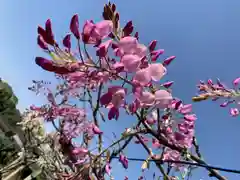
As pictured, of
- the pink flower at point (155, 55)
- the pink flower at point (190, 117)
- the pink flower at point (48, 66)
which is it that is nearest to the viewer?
the pink flower at point (48, 66)

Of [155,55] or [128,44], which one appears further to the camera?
[155,55]

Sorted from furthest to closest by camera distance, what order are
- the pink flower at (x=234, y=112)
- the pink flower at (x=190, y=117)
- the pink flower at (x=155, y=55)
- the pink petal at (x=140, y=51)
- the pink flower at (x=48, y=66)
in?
the pink flower at (x=234, y=112), the pink flower at (x=190, y=117), the pink flower at (x=155, y=55), the pink petal at (x=140, y=51), the pink flower at (x=48, y=66)

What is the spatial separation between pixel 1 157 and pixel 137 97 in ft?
17.0

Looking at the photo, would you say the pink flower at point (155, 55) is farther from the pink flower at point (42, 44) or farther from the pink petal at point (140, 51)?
the pink flower at point (42, 44)

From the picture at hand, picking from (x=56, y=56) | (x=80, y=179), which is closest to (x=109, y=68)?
(x=56, y=56)

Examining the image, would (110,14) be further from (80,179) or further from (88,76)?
(80,179)

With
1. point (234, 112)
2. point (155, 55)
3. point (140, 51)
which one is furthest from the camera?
point (234, 112)

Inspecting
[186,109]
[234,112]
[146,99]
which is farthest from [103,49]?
[234,112]

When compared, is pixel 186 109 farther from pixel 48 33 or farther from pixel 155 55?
pixel 48 33

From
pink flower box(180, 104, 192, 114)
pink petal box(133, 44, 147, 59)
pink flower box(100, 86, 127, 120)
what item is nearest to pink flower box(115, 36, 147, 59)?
pink petal box(133, 44, 147, 59)

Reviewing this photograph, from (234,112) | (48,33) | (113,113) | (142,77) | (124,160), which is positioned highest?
(234,112)

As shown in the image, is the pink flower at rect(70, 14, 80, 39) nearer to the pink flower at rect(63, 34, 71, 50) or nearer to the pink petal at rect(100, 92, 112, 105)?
the pink flower at rect(63, 34, 71, 50)

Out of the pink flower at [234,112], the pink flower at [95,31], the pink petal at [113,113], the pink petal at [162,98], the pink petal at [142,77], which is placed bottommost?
the pink petal at [113,113]

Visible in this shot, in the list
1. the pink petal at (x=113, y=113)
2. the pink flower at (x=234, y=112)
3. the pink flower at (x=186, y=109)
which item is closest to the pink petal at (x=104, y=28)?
the pink petal at (x=113, y=113)
